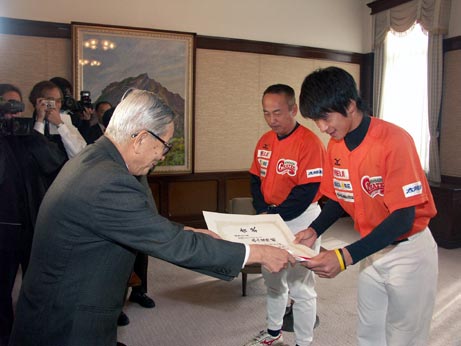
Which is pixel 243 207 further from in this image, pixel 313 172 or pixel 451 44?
pixel 451 44

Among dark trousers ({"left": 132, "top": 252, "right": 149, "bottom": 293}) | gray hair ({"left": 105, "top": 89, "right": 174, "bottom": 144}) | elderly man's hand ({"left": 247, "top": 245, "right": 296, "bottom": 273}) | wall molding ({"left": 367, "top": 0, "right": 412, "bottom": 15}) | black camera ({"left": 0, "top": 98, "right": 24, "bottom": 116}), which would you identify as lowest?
dark trousers ({"left": 132, "top": 252, "right": 149, "bottom": 293})

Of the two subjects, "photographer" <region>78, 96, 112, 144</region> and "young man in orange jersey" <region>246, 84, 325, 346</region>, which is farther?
"photographer" <region>78, 96, 112, 144</region>

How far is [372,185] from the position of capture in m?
1.62

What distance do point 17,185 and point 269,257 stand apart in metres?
1.62

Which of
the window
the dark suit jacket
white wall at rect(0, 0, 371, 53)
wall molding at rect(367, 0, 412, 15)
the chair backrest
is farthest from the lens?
wall molding at rect(367, 0, 412, 15)

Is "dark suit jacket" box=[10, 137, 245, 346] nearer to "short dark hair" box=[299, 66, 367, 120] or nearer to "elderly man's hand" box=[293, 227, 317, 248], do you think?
"short dark hair" box=[299, 66, 367, 120]

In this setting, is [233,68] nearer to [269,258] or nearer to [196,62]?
[196,62]

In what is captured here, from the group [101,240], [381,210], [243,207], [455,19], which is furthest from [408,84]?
[101,240]

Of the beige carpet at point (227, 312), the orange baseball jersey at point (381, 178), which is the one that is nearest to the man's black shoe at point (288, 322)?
the beige carpet at point (227, 312)

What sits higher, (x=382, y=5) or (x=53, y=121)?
(x=382, y=5)

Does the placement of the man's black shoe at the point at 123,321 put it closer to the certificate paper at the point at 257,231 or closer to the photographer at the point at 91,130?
the photographer at the point at 91,130

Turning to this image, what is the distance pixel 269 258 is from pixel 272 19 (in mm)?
5115

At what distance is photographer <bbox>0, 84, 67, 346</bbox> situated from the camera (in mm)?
2287

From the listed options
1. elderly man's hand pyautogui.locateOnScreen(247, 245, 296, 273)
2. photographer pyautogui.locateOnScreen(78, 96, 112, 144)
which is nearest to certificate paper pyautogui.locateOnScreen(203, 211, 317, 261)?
elderly man's hand pyautogui.locateOnScreen(247, 245, 296, 273)
